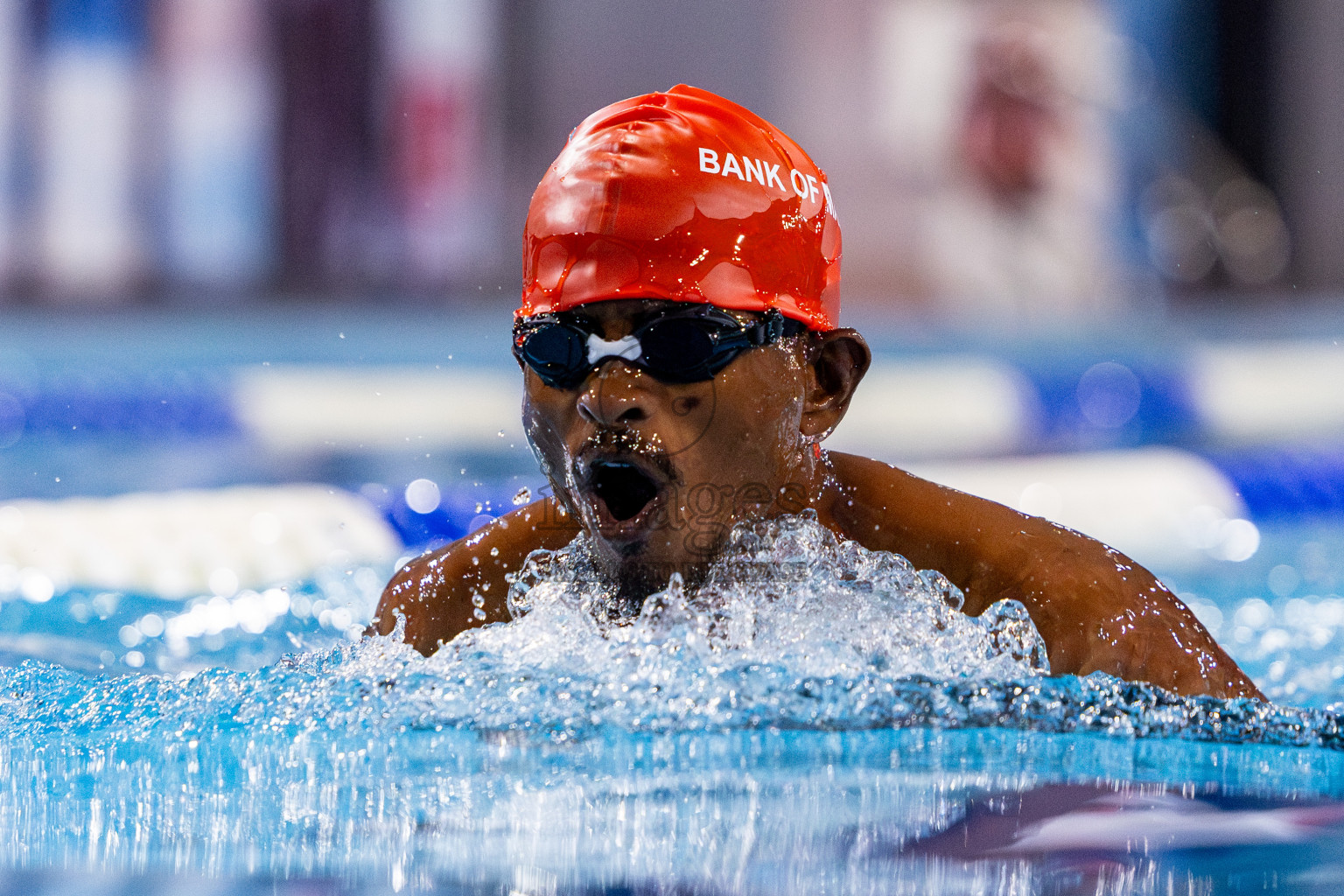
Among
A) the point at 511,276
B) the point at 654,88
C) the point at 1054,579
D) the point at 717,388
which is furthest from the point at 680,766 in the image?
the point at 654,88

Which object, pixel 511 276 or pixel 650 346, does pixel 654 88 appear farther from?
pixel 650 346

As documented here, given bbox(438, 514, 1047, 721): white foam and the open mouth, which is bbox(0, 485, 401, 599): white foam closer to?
bbox(438, 514, 1047, 721): white foam

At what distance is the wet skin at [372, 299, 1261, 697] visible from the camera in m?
1.77

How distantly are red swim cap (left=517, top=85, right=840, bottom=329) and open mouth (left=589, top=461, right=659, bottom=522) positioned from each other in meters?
0.21

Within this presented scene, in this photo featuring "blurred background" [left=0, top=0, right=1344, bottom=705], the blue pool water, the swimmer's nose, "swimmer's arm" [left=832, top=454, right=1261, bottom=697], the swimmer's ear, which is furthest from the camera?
"blurred background" [left=0, top=0, right=1344, bottom=705]

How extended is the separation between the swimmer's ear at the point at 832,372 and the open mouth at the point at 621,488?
0.28 meters

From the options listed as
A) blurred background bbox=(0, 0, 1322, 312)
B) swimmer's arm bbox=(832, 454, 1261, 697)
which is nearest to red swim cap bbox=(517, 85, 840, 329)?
swimmer's arm bbox=(832, 454, 1261, 697)

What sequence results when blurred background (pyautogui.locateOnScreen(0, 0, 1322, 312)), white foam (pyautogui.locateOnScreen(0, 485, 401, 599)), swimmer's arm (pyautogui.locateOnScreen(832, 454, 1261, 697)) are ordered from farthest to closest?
blurred background (pyautogui.locateOnScreen(0, 0, 1322, 312)) < white foam (pyautogui.locateOnScreen(0, 485, 401, 599)) < swimmer's arm (pyautogui.locateOnScreen(832, 454, 1261, 697))

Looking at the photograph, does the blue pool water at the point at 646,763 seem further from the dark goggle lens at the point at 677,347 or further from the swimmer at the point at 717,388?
the dark goggle lens at the point at 677,347

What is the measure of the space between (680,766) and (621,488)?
35 cm

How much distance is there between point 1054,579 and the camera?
190 cm

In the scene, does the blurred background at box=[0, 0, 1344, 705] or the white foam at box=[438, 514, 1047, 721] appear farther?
the blurred background at box=[0, 0, 1344, 705]

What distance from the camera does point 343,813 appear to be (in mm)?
1424

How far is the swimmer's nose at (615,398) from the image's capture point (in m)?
1.74
